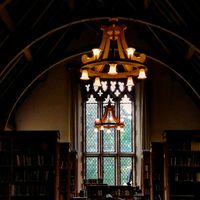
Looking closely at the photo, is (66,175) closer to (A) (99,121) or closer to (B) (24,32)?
(A) (99,121)

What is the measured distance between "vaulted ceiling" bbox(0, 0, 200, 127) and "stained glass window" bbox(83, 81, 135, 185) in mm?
1349

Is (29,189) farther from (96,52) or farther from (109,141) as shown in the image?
(109,141)

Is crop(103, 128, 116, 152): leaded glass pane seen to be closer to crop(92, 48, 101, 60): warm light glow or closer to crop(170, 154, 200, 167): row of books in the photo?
crop(170, 154, 200, 167): row of books

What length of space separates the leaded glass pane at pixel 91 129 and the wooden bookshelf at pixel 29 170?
614cm

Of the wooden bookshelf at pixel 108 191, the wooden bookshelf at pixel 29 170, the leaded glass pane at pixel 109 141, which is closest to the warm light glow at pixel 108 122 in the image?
the wooden bookshelf at pixel 108 191

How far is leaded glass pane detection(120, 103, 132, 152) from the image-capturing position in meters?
17.4

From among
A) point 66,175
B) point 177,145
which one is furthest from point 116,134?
point 177,145

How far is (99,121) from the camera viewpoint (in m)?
15.2

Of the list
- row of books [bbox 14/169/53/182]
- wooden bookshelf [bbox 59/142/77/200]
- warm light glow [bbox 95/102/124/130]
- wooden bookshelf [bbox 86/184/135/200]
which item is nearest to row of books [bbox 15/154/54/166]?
row of books [bbox 14/169/53/182]

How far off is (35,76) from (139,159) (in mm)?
4729

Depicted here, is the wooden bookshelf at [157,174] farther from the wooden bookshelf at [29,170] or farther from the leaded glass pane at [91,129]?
the leaded glass pane at [91,129]

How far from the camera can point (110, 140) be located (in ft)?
57.5

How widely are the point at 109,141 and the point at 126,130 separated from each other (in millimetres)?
647

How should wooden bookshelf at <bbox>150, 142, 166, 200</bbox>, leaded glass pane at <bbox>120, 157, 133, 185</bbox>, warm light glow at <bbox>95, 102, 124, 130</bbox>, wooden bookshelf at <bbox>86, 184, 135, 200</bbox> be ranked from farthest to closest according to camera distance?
leaded glass pane at <bbox>120, 157, 133, 185</bbox>
wooden bookshelf at <bbox>86, 184, 135, 200</bbox>
warm light glow at <bbox>95, 102, 124, 130</bbox>
wooden bookshelf at <bbox>150, 142, 166, 200</bbox>
